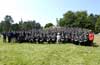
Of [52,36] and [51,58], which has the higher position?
[52,36]

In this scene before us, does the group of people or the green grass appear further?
the group of people

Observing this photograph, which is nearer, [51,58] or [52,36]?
[51,58]

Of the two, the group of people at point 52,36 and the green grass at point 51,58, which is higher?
the group of people at point 52,36

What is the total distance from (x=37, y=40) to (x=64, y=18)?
7065cm

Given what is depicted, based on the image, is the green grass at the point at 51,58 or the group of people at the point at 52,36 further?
the group of people at the point at 52,36

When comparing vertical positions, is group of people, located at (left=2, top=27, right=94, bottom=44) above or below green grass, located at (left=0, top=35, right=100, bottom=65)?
above

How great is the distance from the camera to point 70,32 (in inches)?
894

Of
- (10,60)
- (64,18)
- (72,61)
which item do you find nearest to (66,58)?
(72,61)

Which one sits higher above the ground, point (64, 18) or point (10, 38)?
point (64, 18)

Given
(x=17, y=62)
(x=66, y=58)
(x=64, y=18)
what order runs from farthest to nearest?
(x=64, y=18)
(x=66, y=58)
(x=17, y=62)

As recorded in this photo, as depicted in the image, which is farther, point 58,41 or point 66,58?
point 58,41

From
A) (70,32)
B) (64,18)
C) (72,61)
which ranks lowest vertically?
(72,61)

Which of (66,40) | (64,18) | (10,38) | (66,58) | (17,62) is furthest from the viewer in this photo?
(64,18)

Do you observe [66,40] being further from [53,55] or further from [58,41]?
[53,55]
